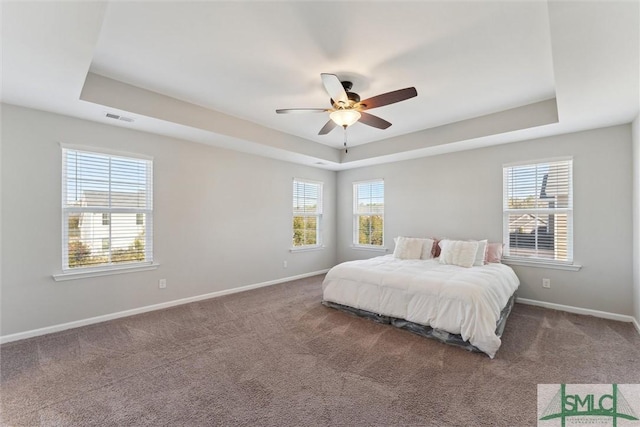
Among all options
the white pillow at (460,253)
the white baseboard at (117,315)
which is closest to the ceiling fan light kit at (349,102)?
the white pillow at (460,253)

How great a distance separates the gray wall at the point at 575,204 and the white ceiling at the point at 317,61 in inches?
13.7

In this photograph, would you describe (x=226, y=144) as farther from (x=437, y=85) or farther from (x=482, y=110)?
(x=482, y=110)

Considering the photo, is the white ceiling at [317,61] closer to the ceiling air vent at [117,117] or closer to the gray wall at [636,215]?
the ceiling air vent at [117,117]

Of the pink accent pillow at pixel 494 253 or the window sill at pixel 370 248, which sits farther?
the window sill at pixel 370 248

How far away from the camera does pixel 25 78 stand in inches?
96.0

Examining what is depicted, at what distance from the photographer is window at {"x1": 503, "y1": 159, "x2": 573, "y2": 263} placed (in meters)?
3.89

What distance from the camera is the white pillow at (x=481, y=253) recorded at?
4012 millimetres

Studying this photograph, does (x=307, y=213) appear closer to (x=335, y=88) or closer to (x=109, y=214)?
(x=109, y=214)

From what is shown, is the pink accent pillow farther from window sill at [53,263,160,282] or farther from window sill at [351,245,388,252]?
window sill at [53,263,160,282]

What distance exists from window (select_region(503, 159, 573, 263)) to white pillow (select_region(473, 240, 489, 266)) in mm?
468

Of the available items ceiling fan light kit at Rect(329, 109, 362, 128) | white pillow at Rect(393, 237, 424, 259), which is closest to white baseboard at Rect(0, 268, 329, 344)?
white pillow at Rect(393, 237, 424, 259)

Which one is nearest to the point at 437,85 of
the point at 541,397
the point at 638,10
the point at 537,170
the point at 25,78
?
the point at 638,10

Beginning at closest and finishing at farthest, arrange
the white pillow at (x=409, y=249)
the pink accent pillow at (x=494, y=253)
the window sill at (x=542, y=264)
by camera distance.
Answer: the window sill at (x=542, y=264) → the pink accent pillow at (x=494, y=253) → the white pillow at (x=409, y=249)

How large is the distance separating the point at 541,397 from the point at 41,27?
4.23 metres
